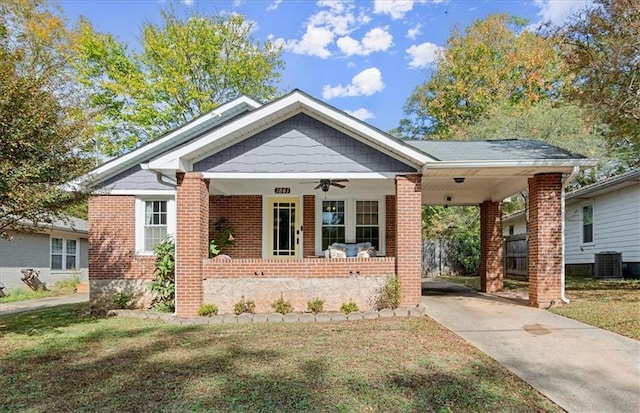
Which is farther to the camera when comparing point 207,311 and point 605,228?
point 605,228

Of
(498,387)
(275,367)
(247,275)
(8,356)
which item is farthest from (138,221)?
(498,387)

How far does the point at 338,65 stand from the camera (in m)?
33.9

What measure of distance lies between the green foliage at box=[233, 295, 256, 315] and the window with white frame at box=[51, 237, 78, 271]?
14395 millimetres

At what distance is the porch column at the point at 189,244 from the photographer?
8.91m

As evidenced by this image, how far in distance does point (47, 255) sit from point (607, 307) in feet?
68.4

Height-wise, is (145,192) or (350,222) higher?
(145,192)

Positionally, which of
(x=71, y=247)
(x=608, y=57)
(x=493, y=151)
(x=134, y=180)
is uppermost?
(x=608, y=57)

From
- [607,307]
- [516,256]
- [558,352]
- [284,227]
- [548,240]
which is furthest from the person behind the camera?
[516,256]

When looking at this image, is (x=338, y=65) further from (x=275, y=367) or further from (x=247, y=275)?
(x=275, y=367)

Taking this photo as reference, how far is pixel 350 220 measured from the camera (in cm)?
1245

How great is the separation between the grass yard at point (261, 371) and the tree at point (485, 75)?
820 inches

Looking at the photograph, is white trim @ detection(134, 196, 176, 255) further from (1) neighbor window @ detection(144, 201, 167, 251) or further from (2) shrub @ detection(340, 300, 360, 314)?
(2) shrub @ detection(340, 300, 360, 314)

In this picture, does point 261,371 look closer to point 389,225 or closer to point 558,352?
point 558,352

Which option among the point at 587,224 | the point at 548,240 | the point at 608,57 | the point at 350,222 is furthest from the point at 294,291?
the point at 587,224
